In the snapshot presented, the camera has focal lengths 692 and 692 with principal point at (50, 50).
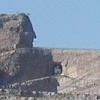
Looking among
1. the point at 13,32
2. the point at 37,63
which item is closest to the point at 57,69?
the point at 37,63

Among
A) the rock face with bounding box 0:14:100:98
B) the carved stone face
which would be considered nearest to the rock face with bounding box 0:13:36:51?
the rock face with bounding box 0:14:100:98

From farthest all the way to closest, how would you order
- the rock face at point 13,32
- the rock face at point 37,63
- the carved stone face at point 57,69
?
the carved stone face at point 57,69 < the rock face at point 13,32 < the rock face at point 37,63

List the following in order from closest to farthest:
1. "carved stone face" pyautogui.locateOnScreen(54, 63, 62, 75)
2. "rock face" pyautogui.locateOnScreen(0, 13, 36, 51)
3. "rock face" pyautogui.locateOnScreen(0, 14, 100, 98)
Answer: "rock face" pyautogui.locateOnScreen(0, 14, 100, 98) → "rock face" pyautogui.locateOnScreen(0, 13, 36, 51) → "carved stone face" pyautogui.locateOnScreen(54, 63, 62, 75)

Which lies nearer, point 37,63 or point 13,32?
point 37,63

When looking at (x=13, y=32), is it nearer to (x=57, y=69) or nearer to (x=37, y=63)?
(x=37, y=63)

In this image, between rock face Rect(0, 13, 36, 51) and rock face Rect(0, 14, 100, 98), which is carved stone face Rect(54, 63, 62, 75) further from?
rock face Rect(0, 13, 36, 51)

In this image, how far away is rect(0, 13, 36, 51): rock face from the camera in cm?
5444

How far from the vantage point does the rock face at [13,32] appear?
2143 inches

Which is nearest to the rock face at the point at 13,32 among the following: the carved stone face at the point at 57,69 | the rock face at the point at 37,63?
the rock face at the point at 37,63

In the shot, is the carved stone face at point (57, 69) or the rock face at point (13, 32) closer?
the rock face at point (13, 32)

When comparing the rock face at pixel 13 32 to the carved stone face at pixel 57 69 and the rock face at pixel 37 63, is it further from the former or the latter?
the carved stone face at pixel 57 69

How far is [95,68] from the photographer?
173 feet

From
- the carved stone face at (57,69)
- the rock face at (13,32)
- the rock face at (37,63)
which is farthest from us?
the carved stone face at (57,69)

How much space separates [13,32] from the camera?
54625mm
